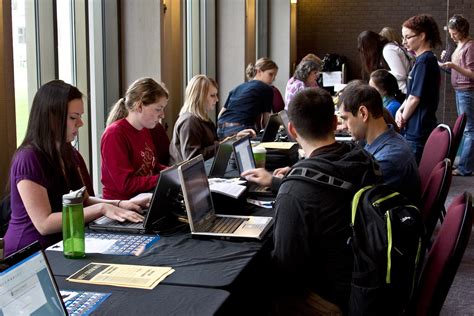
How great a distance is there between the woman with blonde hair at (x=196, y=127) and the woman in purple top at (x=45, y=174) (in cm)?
177

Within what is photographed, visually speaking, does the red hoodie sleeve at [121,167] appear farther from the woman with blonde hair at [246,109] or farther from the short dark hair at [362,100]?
the woman with blonde hair at [246,109]

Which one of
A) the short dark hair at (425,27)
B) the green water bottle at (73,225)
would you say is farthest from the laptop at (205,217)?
the short dark hair at (425,27)

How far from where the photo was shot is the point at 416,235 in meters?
2.20

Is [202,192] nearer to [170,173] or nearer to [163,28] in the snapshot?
[170,173]

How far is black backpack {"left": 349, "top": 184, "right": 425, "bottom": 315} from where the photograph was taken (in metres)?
2.17

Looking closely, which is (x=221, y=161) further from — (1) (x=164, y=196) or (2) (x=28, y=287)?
(2) (x=28, y=287)

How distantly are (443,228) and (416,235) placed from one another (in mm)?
98

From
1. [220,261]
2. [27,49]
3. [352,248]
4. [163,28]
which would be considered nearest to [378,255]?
[352,248]

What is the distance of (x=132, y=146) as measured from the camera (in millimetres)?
3734

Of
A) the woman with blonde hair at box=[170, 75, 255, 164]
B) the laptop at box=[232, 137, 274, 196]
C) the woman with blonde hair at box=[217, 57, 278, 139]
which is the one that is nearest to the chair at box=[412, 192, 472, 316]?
the laptop at box=[232, 137, 274, 196]

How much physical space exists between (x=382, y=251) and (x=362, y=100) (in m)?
1.22

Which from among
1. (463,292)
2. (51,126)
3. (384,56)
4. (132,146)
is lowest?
(463,292)

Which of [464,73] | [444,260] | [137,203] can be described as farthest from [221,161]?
[464,73]

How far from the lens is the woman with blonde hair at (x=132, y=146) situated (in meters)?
3.63
